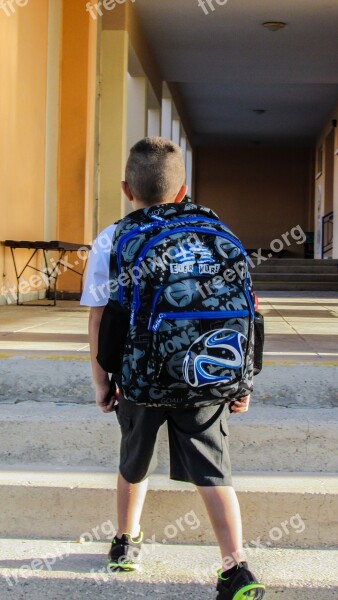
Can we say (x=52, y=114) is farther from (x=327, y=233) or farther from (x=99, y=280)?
(x=327, y=233)

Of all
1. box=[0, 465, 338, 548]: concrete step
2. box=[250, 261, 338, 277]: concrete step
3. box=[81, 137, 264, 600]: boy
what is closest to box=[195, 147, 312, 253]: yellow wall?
box=[250, 261, 338, 277]: concrete step

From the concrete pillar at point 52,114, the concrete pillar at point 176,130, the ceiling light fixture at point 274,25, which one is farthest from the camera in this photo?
the concrete pillar at point 176,130

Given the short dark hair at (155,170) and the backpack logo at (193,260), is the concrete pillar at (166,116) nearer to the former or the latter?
the short dark hair at (155,170)

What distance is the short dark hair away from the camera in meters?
1.84

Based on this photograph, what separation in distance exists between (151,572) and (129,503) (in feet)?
0.60

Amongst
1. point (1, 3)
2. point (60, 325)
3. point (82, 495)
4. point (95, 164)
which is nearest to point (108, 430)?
point (82, 495)

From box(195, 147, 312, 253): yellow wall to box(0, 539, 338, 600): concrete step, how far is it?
1764 cm

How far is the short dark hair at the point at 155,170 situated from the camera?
1.84 m

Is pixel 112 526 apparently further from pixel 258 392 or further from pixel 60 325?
pixel 60 325

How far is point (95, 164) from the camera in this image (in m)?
7.86

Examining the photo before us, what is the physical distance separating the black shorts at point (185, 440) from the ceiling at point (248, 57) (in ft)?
23.3

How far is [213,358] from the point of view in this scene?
1.75m

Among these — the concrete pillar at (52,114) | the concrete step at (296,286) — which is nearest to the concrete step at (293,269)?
the concrete step at (296,286)

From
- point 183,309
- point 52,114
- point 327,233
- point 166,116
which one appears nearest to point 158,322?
point 183,309
